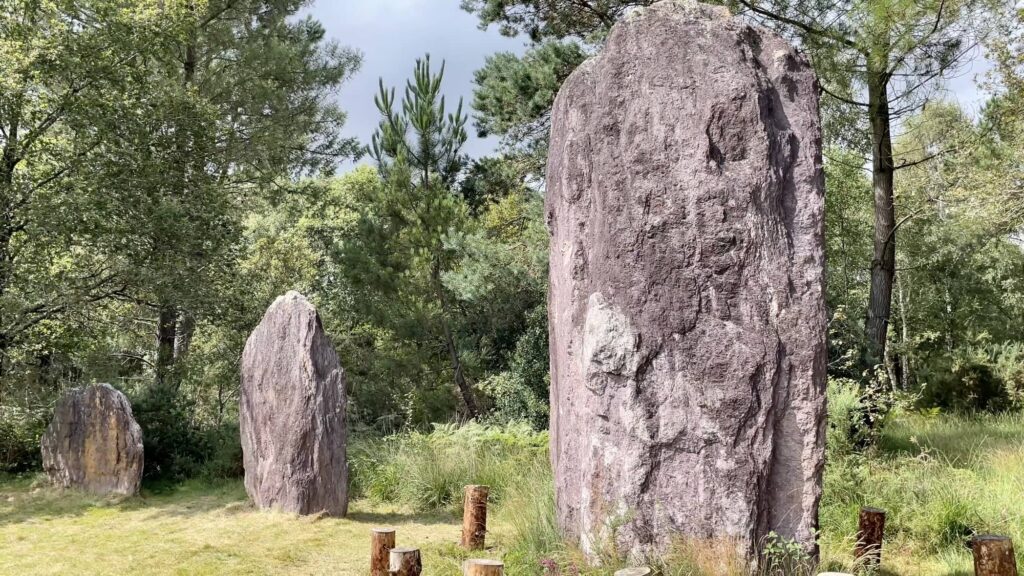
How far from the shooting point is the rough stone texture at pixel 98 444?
329 inches

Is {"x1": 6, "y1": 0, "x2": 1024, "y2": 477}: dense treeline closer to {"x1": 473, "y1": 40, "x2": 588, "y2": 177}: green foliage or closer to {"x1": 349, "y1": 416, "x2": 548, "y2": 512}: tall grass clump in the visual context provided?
{"x1": 473, "y1": 40, "x2": 588, "y2": 177}: green foliage

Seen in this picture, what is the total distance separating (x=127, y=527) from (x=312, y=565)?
2594 millimetres

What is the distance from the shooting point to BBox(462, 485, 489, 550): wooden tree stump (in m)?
5.52

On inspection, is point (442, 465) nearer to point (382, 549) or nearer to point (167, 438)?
point (382, 549)

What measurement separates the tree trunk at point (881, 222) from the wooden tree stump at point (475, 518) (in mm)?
6719

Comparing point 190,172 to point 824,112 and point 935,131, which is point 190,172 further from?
point 935,131

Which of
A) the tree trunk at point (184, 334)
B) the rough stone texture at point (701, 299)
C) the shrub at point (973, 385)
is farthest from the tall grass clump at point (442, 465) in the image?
the shrub at point (973, 385)

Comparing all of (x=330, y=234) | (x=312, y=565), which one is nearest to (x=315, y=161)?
(x=330, y=234)

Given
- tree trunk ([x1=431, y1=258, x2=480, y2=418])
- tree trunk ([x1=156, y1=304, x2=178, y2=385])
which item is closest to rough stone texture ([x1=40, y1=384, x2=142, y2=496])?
tree trunk ([x1=156, y1=304, x2=178, y2=385])

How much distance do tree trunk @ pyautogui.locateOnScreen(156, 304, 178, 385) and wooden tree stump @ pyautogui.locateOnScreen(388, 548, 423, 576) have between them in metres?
7.53

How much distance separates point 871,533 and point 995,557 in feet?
2.58

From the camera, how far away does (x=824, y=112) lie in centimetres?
1187

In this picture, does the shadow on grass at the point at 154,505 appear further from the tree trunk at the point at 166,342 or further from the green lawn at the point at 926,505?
the green lawn at the point at 926,505

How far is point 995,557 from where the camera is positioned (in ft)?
13.3
